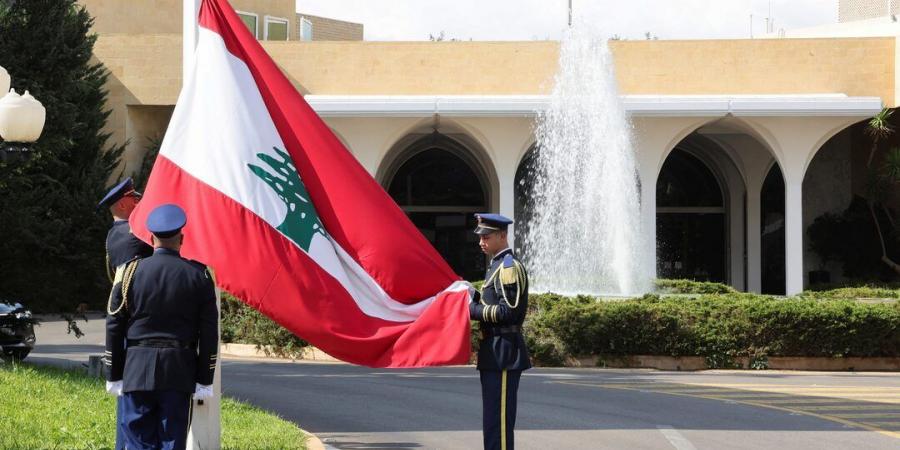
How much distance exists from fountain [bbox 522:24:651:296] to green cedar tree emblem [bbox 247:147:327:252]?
17848 millimetres

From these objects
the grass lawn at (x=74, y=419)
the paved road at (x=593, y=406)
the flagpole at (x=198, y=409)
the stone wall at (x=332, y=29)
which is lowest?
the paved road at (x=593, y=406)

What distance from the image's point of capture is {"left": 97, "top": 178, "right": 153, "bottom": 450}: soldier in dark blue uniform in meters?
8.03

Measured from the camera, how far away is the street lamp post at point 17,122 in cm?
1187

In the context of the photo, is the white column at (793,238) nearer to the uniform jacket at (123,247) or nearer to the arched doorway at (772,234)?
the arched doorway at (772,234)

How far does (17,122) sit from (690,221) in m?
30.7

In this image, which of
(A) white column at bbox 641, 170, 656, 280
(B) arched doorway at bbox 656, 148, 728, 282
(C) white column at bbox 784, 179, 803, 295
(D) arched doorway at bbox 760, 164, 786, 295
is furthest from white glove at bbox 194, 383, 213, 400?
(D) arched doorway at bbox 760, 164, 786, 295

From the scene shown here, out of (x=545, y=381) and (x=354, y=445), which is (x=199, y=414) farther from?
(x=545, y=381)

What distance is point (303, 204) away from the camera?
8.47m

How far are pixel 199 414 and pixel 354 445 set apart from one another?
6.77 ft

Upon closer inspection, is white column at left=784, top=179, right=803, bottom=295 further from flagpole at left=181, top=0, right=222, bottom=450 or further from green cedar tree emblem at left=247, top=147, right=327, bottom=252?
green cedar tree emblem at left=247, top=147, right=327, bottom=252

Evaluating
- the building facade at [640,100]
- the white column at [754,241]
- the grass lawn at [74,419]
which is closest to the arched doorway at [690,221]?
the building facade at [640,100]

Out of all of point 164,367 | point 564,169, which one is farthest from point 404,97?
point 164,367

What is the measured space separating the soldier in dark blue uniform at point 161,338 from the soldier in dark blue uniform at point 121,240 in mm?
894

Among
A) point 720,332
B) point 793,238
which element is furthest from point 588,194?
point 720,332
